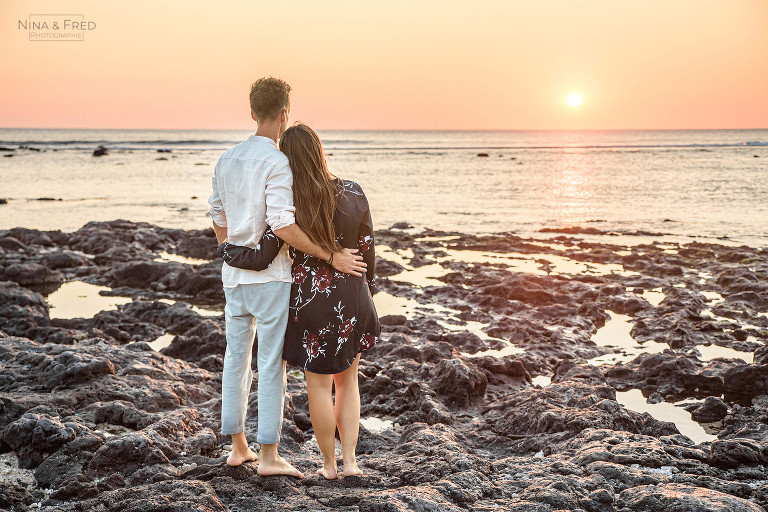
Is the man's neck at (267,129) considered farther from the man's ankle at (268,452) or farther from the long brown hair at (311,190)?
the man's ankle at (268,452)

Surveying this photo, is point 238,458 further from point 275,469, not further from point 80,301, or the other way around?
point 80,301

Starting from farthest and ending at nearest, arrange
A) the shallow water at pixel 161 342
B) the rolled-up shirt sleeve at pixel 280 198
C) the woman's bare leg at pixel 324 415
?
the shallow water at pixel 161 342, the woman's bare leg at pixel 324 415, the rolled-up shirt sleeve at pixel 280 198

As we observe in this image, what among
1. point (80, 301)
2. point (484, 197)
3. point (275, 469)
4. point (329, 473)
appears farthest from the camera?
point (484, 197)

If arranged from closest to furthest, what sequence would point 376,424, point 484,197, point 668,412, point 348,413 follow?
point 348,413 < point 376,424 < point 668,412 < point 484,197

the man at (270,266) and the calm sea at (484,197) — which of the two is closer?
the man at (270,266)

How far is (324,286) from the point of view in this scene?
3787 millimetres

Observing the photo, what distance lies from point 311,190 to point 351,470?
5.79 feet

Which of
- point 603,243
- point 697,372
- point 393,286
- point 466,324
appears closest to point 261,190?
point 697,372

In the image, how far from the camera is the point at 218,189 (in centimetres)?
383

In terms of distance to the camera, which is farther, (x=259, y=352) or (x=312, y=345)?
(x=259, y=352)

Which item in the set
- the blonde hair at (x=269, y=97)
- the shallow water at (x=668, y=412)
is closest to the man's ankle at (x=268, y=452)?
the blonde hair at (x=269, y=97)

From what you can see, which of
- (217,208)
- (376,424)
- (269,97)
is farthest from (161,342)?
(269,97)

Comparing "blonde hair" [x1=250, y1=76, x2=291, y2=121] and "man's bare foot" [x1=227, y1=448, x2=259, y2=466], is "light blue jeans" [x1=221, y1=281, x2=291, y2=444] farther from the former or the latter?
"blonde hair" [x1=250, y1=76, x2=291, y2=121]

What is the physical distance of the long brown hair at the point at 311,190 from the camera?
12.0ft
